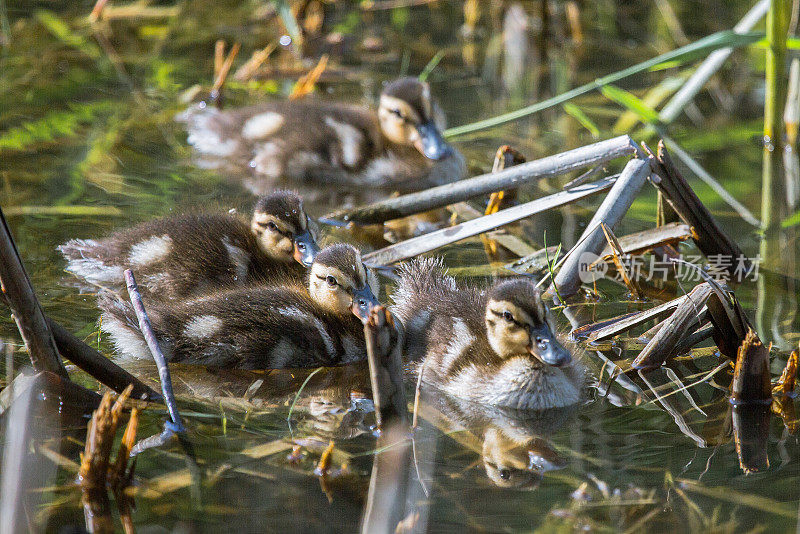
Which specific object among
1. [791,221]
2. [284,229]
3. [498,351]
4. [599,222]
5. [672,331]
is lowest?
[498,351]

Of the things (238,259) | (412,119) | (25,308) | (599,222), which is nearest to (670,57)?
(599,222)

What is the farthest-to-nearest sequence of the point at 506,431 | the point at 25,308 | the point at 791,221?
the point at 791,221 → the point at 506,431 → the point at 25,308

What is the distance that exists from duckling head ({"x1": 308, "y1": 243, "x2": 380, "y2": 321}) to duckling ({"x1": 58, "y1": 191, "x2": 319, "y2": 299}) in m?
0.28

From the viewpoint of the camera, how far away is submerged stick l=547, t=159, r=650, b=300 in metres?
3.26

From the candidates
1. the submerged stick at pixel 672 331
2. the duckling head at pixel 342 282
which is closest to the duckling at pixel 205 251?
the duckling head at pixel 342 282

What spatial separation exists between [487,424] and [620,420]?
339 millimetres

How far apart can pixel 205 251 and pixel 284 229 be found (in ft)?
0.85

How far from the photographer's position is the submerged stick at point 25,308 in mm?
2223

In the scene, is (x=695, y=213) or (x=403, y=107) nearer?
Answer: (x=695, y=213)

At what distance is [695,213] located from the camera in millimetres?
3359

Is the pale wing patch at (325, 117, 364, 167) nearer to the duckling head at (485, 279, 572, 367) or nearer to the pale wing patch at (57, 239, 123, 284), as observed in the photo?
the pale wing patch at (57, 239, 123, 284)

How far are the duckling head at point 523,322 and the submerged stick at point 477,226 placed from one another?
78 cm

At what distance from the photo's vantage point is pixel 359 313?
2838 mm

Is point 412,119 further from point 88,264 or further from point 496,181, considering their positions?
point 88,264
